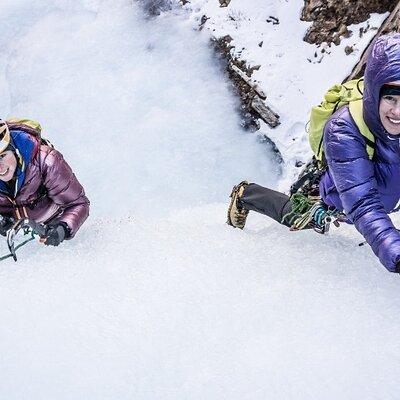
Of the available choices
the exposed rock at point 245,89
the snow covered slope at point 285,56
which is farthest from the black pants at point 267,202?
the exposed rock at point 245,89

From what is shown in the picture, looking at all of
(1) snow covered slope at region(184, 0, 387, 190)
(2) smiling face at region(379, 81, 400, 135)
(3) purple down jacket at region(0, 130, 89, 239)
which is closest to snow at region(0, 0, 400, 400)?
(3) purple down jacket at region(0, 130, 89, 239)

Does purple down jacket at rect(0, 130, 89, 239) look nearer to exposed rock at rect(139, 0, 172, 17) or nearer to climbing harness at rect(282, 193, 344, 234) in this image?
climbing harness at rect(282, 193, 344, 234)

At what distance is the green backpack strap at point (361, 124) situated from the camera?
111 inches

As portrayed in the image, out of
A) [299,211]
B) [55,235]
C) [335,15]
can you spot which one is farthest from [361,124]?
[335,15]

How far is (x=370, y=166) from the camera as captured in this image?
2.86m

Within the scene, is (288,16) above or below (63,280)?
below

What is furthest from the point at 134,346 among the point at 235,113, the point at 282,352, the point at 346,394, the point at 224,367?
the point at 235,113

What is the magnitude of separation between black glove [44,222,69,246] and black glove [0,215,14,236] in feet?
1.37

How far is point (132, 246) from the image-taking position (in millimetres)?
3758

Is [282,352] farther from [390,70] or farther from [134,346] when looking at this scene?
[390,70]

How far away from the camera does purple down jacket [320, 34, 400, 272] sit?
2.60 meters

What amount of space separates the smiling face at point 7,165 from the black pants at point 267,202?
5.84ft

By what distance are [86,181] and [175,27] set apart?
3.72 meters

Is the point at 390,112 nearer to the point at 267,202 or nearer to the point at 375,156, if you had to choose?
the point at 375,156
